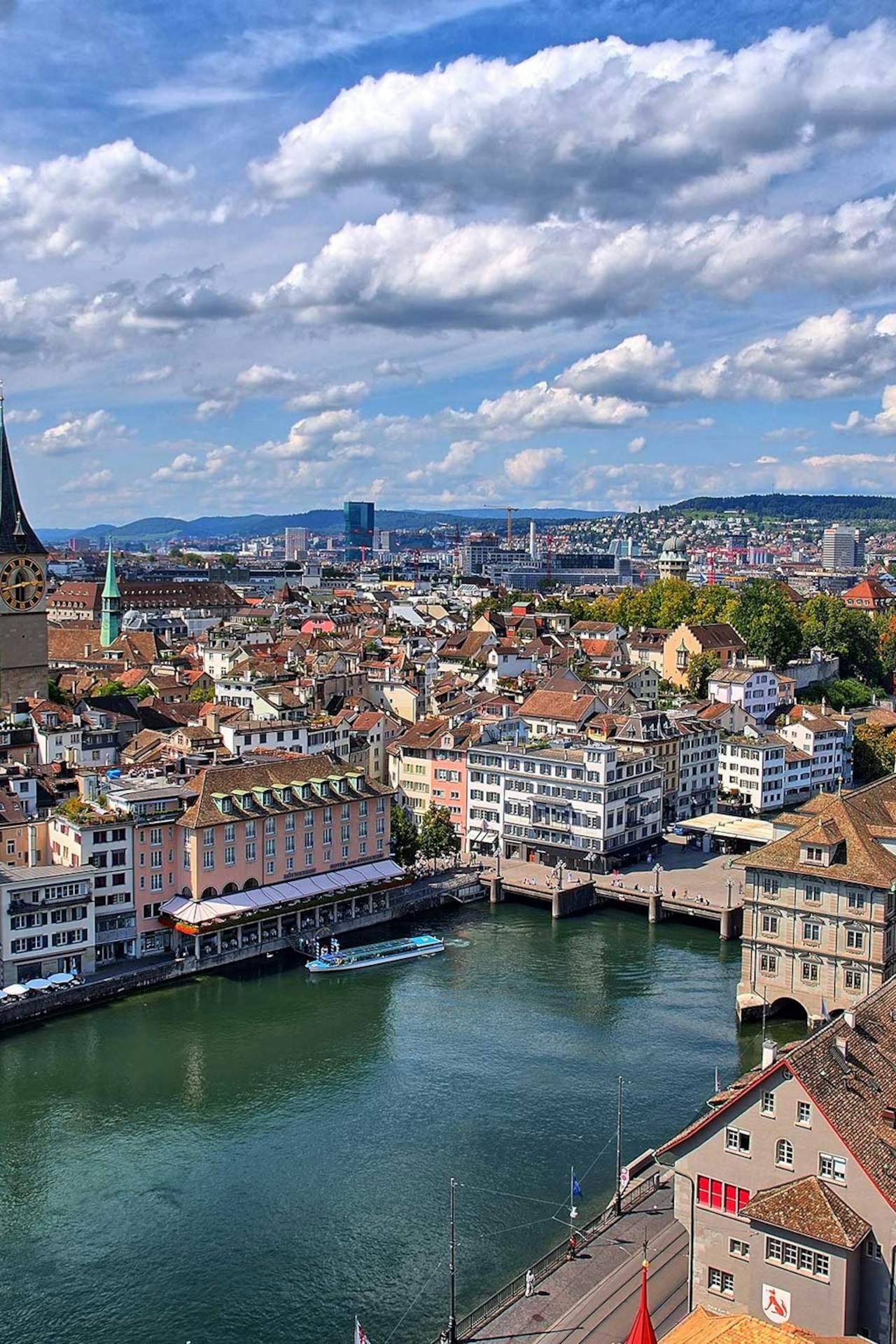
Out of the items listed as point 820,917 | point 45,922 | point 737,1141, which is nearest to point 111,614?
point 45,922

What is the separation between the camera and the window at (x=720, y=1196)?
851 inches

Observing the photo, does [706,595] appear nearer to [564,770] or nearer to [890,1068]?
[564,770]

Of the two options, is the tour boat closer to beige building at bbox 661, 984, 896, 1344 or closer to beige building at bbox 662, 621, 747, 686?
beige building at bbox 661, 984, 896, 1344

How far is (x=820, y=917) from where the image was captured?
40.5 meters

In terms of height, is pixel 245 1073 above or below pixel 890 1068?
below

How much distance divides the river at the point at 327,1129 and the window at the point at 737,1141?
7256 mm

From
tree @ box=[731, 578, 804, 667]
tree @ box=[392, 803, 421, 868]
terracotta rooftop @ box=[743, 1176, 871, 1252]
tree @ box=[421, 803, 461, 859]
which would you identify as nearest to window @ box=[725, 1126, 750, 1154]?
terracotta rooftop @ box=[743, 1176, 871, 1252]

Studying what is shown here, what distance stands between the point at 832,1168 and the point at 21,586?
66686mm

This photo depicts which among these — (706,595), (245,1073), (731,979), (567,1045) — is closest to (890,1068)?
(567,1045)

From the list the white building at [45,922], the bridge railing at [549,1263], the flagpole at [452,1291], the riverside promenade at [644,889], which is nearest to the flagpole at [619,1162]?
the bridge railing at [549,1263]

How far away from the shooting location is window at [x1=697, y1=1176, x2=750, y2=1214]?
2162 centimetres

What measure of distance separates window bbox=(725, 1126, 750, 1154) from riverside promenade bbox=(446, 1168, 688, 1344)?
3.21 meters

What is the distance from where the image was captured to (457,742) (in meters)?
65.2

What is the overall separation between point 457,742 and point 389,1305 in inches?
1600
